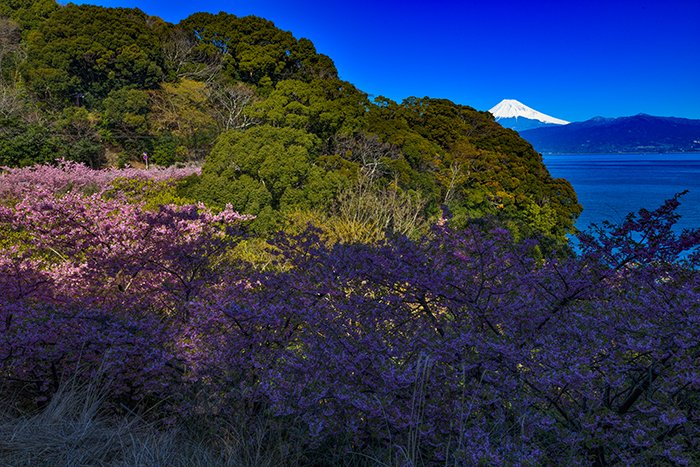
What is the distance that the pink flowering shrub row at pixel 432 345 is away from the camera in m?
2.01

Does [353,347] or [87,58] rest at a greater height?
[87,58]

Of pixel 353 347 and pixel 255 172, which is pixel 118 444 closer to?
pixel 353 347

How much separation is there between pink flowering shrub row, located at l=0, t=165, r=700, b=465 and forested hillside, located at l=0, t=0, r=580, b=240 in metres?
7.02

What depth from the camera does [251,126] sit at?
18.4 meters

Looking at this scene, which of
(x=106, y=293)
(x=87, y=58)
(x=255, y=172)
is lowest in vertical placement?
(x=106, y=293)

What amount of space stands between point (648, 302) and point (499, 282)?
0.74 metres

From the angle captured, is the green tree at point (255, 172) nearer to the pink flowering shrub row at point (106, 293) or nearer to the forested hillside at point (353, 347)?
the pink flowering shrub row at point (106, 293)

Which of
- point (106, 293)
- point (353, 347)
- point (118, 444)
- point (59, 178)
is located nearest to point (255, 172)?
point (59, 178)

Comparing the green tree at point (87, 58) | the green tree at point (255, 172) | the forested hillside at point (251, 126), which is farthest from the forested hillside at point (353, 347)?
the green tree at point (87, 58)

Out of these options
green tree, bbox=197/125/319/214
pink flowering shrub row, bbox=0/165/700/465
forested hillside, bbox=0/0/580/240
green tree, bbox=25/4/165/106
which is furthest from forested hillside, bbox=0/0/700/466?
green tree, bbox=25/4/165/106

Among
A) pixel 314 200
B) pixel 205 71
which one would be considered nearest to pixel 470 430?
pixel 314 200

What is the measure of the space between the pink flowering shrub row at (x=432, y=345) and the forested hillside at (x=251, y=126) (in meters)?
7.02

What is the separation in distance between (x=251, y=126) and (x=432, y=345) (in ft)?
56.7

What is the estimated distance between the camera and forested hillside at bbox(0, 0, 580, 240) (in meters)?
13.1
